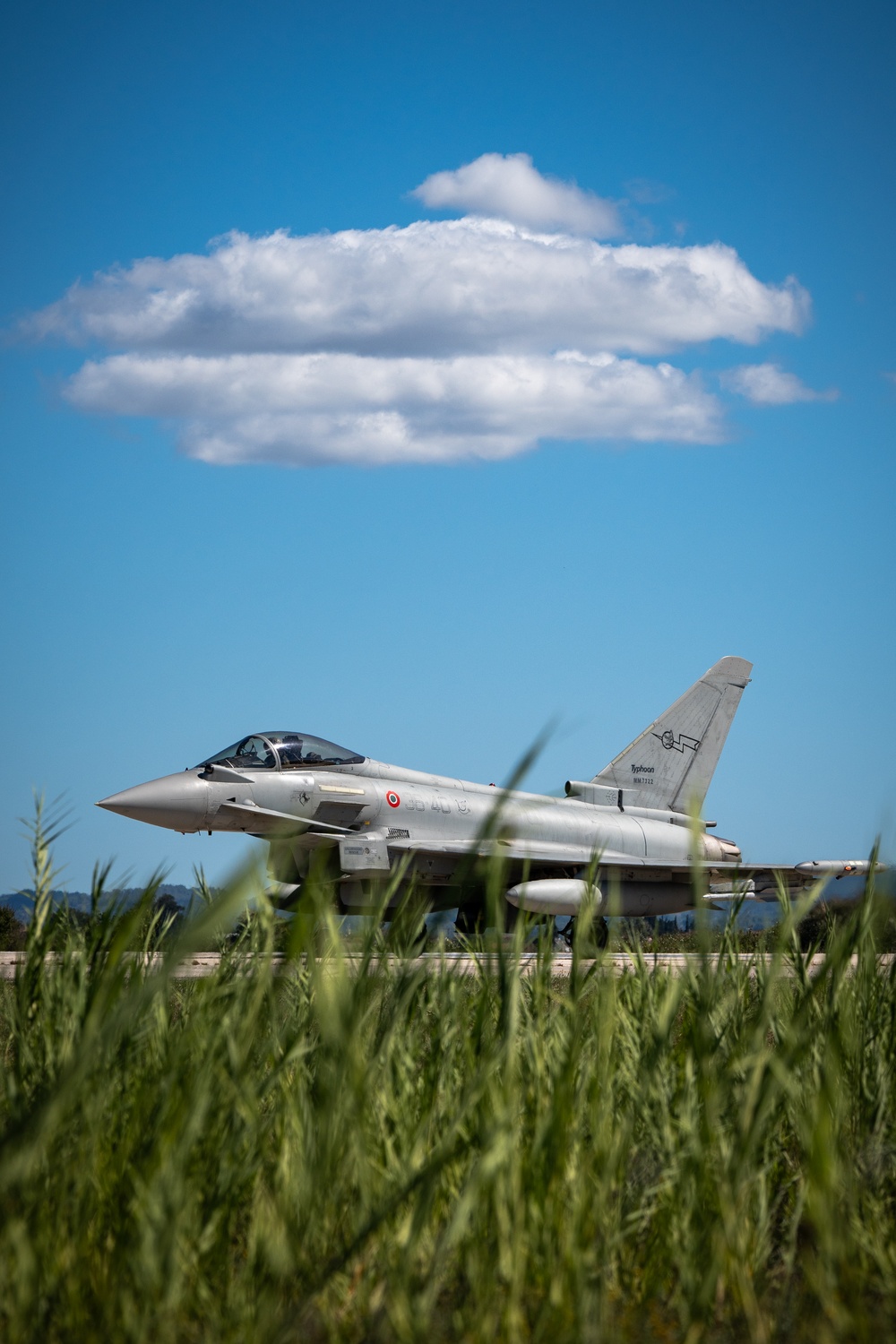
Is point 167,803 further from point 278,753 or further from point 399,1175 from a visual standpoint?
point 399,1175

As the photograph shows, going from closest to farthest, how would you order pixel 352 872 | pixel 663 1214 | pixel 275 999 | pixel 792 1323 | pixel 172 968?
pixel 172 968 < pixel 275 999 < pixel 792 1323 < pixel 663 1214 < pixel 352 872

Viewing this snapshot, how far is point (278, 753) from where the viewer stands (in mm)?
15984

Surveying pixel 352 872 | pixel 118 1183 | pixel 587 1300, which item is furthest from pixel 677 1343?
pixel 352 872

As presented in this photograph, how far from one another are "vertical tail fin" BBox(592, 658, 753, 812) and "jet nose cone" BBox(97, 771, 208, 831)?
809 cm

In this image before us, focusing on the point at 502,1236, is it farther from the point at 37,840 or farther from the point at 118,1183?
the point at 37,840

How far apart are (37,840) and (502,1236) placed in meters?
1.97

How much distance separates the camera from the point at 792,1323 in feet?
9.88

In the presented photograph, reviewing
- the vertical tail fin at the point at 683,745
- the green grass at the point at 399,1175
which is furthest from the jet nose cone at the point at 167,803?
the green grass at the point at 399,1175

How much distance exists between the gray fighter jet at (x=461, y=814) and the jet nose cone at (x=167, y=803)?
1 centimetres

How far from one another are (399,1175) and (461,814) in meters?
14.7

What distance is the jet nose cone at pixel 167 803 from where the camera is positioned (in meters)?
15.0

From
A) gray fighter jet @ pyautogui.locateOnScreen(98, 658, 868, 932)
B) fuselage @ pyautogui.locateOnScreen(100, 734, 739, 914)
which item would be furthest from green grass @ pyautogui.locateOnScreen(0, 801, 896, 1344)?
fuselage @ pyautogui.locateOnScreen(100, 734, 739, 914)

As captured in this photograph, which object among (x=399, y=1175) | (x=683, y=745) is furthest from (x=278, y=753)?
(x=399, y=1175)

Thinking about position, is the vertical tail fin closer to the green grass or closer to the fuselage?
the fuselage
